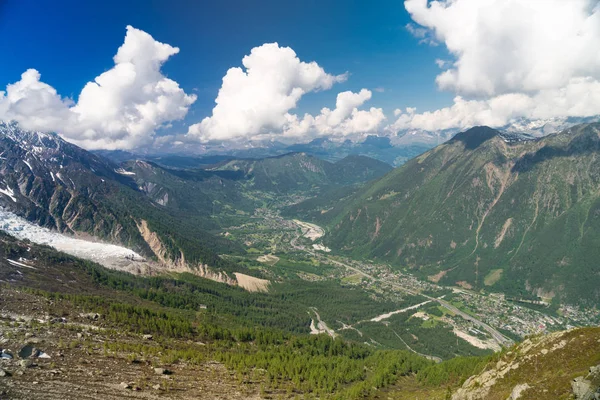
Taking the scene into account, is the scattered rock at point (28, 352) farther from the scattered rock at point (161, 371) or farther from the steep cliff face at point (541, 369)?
the steep cliff face at point (541, 369)

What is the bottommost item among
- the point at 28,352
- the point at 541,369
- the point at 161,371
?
the point at 161,371

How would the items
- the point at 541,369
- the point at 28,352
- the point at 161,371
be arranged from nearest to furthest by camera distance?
1. the point at 541,369
2. the point at 28,352
3. the point at 161,371

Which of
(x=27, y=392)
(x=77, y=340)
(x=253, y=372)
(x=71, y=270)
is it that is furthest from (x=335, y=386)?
(x=71, y=270)

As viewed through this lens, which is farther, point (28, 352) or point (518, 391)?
point (28, 352)

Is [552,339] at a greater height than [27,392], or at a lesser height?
greater

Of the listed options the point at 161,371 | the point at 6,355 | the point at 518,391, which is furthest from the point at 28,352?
the point at 518,391

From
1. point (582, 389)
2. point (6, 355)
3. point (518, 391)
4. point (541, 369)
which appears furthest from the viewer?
point (541, 369)

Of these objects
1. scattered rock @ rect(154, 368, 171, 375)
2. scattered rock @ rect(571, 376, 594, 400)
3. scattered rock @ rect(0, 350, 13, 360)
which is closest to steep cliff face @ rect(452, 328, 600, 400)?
scattered rock @ rect(571, 376, 594, 400)

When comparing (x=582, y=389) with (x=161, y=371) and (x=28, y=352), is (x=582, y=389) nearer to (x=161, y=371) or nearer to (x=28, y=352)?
(x=161, y=371)

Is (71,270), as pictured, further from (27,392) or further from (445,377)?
(445,377)

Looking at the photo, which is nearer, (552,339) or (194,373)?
(552,339)

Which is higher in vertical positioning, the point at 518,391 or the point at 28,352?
the point at 518,391
